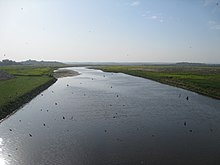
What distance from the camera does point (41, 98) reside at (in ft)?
108

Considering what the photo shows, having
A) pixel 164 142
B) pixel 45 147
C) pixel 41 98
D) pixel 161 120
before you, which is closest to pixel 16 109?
pixel 41 98

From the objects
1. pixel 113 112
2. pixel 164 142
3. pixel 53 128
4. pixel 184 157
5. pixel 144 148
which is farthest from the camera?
pixel 113 112

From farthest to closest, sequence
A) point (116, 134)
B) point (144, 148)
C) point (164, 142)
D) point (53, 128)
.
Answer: point (53, 128) → point (116, 134) → point (164, 142) → point (144, 148)

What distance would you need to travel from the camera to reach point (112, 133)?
1809 cm

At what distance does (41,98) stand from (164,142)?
20.8 m

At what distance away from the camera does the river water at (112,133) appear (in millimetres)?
13875

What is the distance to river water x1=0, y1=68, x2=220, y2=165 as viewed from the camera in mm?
13875

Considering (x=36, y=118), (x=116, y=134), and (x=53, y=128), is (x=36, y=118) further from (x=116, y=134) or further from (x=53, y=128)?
(x=116, y=134)

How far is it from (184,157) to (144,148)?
2.37 m

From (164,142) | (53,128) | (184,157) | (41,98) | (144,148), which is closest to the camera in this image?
(184,157)

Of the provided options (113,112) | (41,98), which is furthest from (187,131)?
(41,98)

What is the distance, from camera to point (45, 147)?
15.5 m

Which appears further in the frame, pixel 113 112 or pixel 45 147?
pixel 113 112

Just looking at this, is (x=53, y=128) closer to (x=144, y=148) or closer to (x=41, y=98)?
(x=144, y=148)
